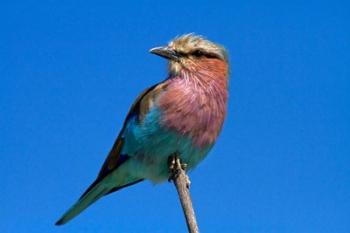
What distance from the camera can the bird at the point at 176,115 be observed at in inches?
222

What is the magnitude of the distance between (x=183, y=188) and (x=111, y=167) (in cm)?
190

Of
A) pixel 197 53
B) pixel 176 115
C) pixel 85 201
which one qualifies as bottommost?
pixel 176 115

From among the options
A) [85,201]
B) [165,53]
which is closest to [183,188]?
[165,53]

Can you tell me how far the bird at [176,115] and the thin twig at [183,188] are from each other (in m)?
0.14

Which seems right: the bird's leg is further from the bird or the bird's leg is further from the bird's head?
the bird's head

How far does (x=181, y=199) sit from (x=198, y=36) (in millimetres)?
2186

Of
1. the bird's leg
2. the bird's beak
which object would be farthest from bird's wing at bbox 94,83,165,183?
the bird's leg

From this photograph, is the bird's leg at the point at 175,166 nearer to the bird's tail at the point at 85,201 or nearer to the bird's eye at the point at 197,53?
the bird's eye at the point at 197,53

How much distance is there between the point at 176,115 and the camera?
18.5 ft

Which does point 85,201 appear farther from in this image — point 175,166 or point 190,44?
point 190,44

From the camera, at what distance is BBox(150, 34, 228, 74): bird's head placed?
19.7 feet

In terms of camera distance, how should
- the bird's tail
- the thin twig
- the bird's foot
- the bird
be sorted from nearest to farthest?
1. the thin twig
2. the bird's foot
3. the bird
4. the bird's tail

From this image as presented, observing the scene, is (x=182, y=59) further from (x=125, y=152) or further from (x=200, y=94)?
(x=125, y=152)

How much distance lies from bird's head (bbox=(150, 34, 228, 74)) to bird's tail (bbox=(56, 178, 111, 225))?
1.45 metres
